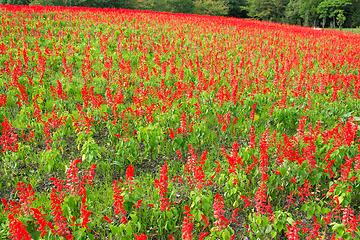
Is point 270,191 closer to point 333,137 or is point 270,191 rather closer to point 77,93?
point 333,137

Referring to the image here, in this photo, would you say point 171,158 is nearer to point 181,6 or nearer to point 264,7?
point 181,6

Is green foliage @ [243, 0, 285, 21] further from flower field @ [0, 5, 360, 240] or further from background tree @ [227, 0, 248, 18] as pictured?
flower field @ [0, 5, 360, 240]

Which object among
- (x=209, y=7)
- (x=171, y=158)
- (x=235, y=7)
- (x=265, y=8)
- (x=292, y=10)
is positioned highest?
(x=235, y=7)

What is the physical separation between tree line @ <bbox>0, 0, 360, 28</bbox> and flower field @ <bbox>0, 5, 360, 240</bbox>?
26.7m

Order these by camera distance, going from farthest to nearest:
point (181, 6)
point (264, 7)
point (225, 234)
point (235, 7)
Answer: point (235, 7), point (264, 7), point (181, 6), point (225, 234)

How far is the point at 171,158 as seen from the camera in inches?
185

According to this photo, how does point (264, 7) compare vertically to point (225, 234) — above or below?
above

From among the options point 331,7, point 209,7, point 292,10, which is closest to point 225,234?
point 209,7

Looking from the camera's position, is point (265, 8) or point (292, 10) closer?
point (292, 10)

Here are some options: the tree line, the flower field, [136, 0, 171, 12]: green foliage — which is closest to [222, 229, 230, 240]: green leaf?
the flower field

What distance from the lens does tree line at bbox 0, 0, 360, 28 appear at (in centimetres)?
3316

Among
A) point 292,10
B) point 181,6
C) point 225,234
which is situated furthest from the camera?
point 292,10

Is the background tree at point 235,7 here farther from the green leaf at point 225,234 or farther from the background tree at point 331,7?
the green leaf at point 225,234

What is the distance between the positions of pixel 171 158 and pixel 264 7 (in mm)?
47243
